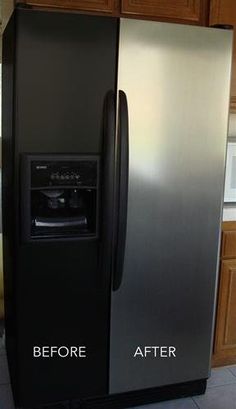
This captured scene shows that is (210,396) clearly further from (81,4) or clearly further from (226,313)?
(81,4)

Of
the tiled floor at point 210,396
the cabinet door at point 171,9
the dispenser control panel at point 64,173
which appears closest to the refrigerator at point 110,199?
the dispenser control panel at point 64,173

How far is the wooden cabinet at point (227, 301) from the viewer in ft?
6.77

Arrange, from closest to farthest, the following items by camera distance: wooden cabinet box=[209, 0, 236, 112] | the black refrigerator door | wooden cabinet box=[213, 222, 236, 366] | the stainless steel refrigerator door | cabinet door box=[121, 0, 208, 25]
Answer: the black refrigerator door
the stainless steel refrigerator door
cabinet door box=[121, 0, 208, 25]
wooden cabinet box=[209, 0, 236, 112]
wooden cabinet box=[213, 222, 236, 366]

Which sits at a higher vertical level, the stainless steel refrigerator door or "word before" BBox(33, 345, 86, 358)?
the stainless steel refrigerator door

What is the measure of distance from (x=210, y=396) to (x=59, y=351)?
2.68 feet

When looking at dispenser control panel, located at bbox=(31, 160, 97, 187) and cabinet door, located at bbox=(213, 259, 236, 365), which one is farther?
cabinet door, located at bbox=(213, 259, 236, 365)

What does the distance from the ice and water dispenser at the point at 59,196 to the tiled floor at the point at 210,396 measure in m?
0.89

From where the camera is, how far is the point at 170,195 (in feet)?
5.66

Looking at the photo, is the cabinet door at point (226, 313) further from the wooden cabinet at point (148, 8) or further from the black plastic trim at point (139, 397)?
the wooden cabinet at point (148, 8)

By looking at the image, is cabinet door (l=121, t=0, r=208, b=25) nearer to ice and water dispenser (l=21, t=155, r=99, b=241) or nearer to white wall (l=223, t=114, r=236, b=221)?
white wall (l=223, t=114, r=236, b=221)

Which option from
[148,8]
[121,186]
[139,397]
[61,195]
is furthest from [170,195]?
[139,397]

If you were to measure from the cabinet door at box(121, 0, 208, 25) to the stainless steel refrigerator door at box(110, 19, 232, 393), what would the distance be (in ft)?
0.76

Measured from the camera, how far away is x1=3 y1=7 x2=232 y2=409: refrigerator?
1523 millimetres

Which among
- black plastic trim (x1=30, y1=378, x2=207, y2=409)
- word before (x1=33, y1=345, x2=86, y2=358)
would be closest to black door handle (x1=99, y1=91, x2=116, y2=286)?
word before (x1=33, y1=345, x2=86, y2=358)
